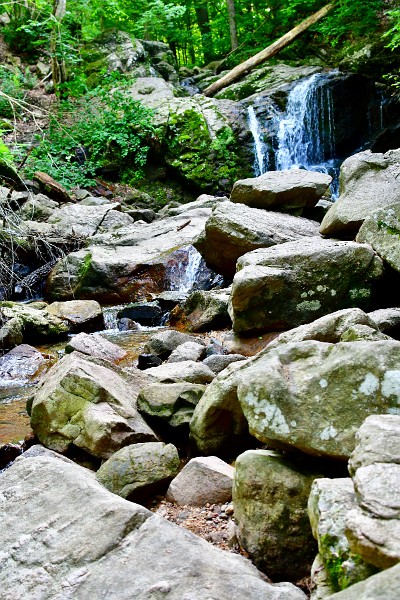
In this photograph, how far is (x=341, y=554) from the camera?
203 centimetres

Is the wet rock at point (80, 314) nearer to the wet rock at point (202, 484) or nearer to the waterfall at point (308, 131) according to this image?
the wet rock at point (202, 484)

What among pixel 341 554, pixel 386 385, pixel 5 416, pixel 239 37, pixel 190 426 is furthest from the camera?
pixel 239 37

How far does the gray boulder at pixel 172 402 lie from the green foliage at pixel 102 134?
1306cm

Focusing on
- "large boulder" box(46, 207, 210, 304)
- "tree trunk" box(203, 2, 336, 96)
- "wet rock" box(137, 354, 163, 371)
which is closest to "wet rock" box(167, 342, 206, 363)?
"wet rock" box(137, 354, 163, 371)

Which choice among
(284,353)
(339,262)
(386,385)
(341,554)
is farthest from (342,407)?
(339,262)

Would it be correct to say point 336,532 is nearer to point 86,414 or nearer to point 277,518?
point 277,518

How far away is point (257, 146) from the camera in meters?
17.3

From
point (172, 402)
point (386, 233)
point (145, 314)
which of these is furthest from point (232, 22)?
point (172, 402)

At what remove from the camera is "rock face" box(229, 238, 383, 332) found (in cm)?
618

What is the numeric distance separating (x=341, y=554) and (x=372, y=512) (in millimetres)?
319

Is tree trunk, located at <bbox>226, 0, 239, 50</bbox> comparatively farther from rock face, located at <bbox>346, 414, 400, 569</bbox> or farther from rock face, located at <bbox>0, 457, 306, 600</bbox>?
rock face, located at <bbox>346, 414, 400, 569</bbox>

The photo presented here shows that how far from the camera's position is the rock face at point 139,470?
3.66m

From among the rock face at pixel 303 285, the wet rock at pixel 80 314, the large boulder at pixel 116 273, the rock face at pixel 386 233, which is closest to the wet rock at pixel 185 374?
the rock face at pixel 303 285

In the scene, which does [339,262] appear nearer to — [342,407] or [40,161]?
[342,407]
